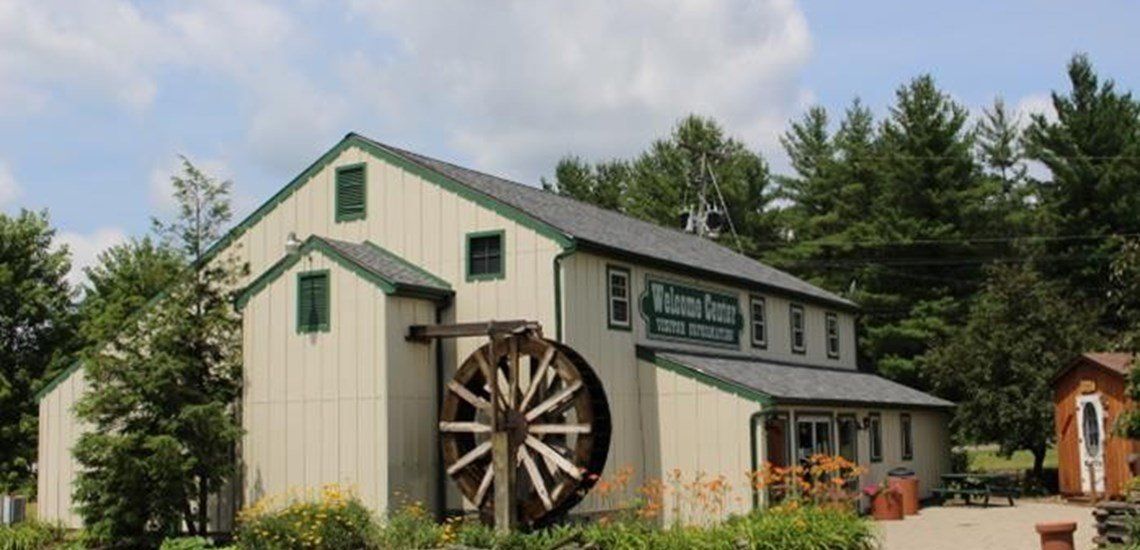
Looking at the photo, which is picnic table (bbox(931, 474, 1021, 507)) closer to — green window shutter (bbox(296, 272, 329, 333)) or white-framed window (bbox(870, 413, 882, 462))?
white-framed window (bbox(870, 413, 882, 462))

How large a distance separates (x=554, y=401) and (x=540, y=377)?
1.44 ft

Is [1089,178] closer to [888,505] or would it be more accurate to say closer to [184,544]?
[888,505]

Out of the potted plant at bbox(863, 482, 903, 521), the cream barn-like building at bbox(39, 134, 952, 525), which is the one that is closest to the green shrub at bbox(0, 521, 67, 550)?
the cream barn-like building at bbox(39, 134, 952, 525)

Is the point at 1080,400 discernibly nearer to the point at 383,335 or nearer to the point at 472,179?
the point at 472,179

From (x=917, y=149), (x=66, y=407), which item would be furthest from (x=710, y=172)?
(x=66, y=407)

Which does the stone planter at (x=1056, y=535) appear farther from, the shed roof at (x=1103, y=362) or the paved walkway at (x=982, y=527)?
the shed roof at (x=1103, y=362)

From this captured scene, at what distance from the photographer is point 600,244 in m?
21.7

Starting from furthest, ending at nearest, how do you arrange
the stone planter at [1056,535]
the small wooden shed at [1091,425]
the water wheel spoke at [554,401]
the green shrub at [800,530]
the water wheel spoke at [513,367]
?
the small wooden shed at [1091,425], the water wheel spoke at [513,367], the water wheel spoke at [554,401], the green shrub at [800,530], the stone planter at [1056,535]

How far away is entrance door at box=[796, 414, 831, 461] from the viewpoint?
943 inches

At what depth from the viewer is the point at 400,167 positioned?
22.5 metres

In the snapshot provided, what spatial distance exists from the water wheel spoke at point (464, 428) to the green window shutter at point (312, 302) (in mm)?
2434

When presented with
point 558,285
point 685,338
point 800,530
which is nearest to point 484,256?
point 558,285

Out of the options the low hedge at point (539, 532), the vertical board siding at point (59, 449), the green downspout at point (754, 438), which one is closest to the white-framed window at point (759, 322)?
the green downspout at point (754, 438)

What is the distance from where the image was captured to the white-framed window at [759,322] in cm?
2770
